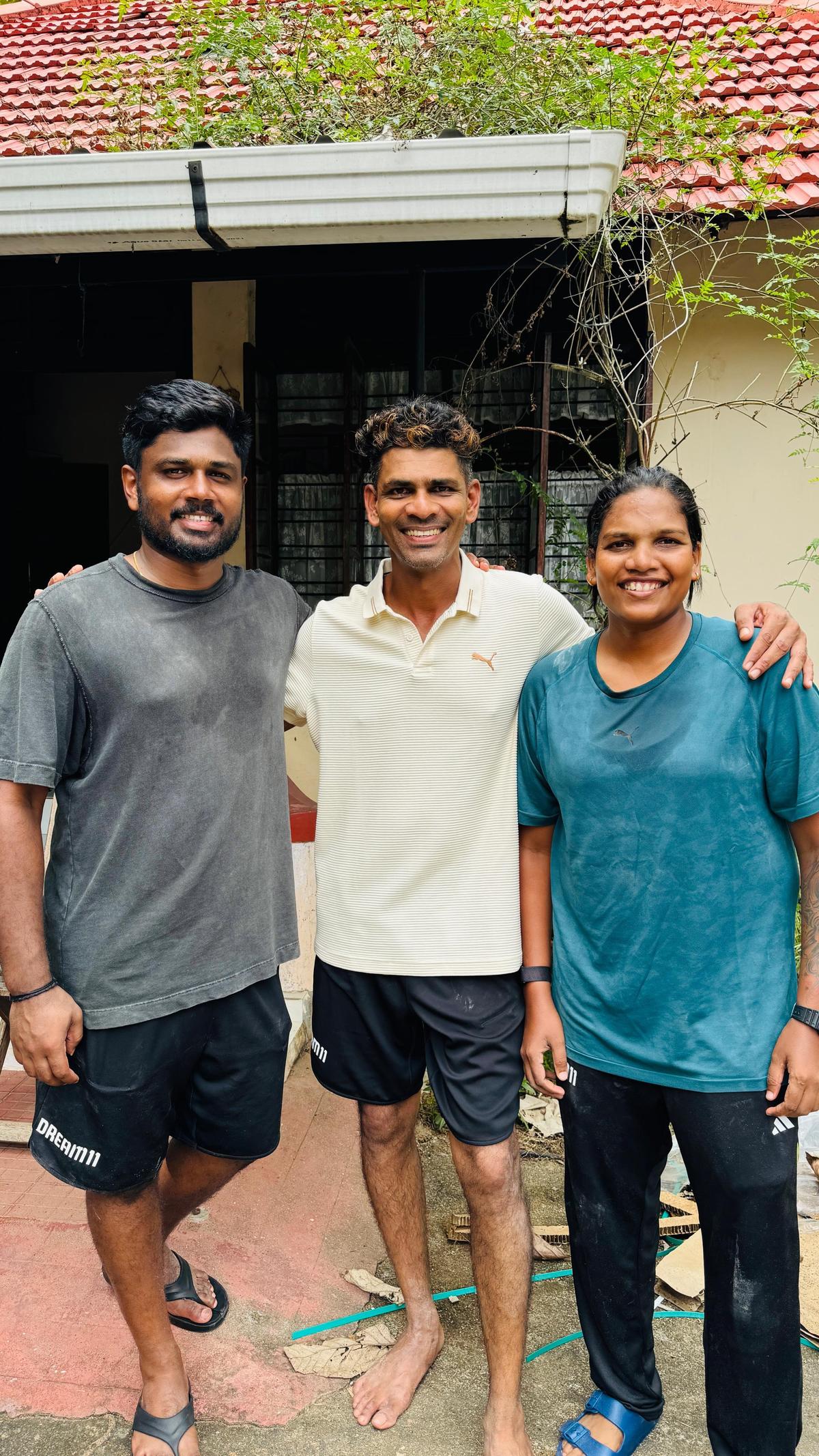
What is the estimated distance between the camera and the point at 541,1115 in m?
3.54

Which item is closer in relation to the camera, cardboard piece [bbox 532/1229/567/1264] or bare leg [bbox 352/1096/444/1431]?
bare leg [bbox 352/1096/444/1431]

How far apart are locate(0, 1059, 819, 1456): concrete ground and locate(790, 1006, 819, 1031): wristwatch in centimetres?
73

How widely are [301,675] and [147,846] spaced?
0.58 meters

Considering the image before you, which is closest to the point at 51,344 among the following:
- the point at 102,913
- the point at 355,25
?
the point at 355,25

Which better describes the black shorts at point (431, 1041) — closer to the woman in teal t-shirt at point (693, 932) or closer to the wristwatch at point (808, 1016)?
the woman in teal t-shirt at point (693, 932)

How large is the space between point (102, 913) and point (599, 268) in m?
3.79

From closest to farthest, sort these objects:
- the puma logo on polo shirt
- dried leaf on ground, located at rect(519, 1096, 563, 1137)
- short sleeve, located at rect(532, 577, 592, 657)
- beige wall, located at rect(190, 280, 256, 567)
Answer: the puma logo on polo shirt < short sleeve, located at rect(532, 577, 592, 657) < dried leaf on ground, located at rect(519, 1096, 563, 1137) < beige wall, located at rect(190, 280, 256, 567)

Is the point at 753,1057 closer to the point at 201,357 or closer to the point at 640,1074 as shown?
the point at 640,1074

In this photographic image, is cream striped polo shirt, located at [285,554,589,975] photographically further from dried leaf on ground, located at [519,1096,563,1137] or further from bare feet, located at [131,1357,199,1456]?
dried leaf on ground, located at [519,1096,563,1137]

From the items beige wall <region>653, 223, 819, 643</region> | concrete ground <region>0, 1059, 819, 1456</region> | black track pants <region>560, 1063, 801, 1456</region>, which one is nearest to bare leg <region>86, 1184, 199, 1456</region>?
concrete ground <region>0, 1059, 819, 1456</region>

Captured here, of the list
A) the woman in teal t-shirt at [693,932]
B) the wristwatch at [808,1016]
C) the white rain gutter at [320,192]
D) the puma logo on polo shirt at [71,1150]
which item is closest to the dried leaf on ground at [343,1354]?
the woman in teal t-shirt at [693,932]

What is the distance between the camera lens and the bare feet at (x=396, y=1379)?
2250 millimetres

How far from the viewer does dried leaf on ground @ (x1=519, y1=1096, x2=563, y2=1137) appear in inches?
137

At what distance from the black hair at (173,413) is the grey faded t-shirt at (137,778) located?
0.92 feet
